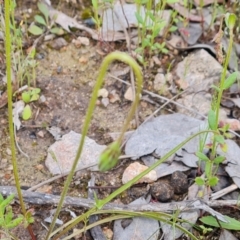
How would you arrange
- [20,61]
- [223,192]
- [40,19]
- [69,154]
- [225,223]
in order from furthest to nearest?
[40,19], [20,61], [69,154], [223,192], [225,223]

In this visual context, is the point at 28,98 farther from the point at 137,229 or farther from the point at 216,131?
the point at 216,131

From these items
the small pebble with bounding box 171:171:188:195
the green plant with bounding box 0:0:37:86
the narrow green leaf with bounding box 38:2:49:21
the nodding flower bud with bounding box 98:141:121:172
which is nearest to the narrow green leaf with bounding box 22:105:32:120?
the green plant with bounding box 0:0:37:86

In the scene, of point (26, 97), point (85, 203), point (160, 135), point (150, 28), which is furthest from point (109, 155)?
point (150, 28)

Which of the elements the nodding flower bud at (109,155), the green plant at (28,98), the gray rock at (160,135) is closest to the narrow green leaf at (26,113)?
the green plant at (28,98)

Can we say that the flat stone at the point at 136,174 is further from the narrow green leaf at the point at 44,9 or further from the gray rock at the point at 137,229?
the narrow green leaf at the point at 44,9

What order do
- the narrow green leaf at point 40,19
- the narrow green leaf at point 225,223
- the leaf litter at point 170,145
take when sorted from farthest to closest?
the narrow green leaf at point 40,19 → the leaf litter at point 170,145 → the narrow green leaf at point 225,223

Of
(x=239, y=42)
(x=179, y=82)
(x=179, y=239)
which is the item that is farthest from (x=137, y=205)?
(x=239, y=42)

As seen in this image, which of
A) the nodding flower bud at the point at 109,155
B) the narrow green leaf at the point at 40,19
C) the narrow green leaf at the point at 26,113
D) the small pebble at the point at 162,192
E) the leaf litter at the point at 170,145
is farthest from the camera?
the narrow green leaf at the point at 40,19

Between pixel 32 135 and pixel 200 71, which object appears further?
pixel 200 71
